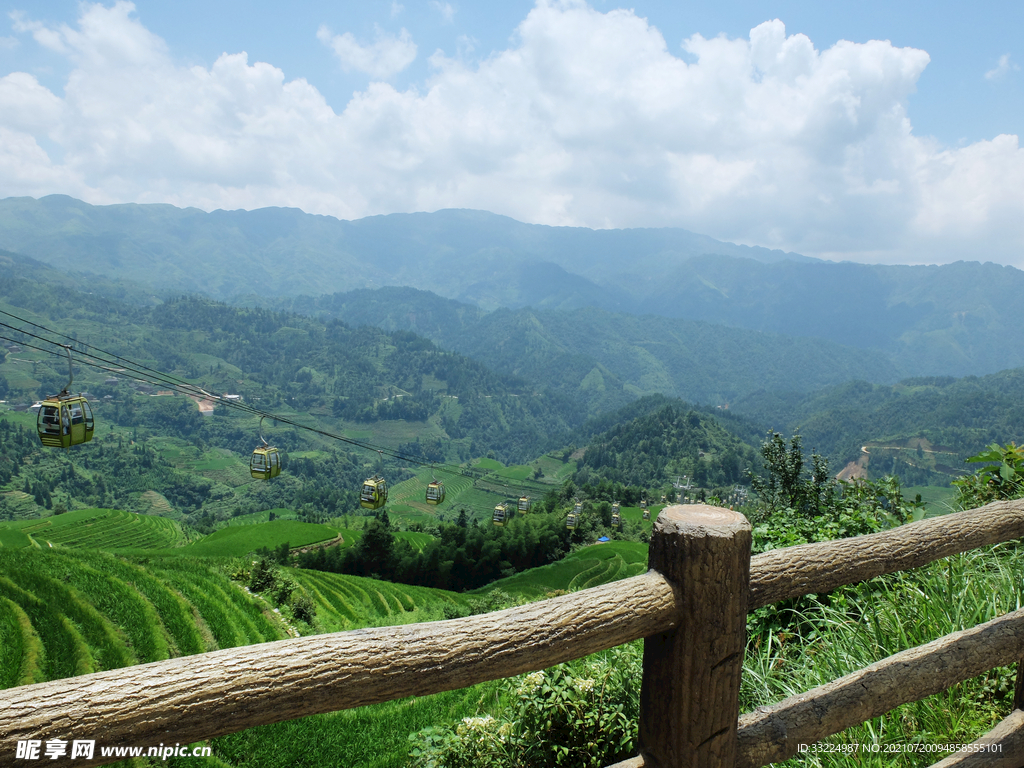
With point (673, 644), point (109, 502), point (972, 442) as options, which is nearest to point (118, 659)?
point (673, 644)

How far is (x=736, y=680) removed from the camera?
1275mm

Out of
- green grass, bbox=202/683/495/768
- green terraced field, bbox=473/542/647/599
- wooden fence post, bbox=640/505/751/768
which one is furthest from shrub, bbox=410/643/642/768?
green terraced field, bbox=473/542/647/599

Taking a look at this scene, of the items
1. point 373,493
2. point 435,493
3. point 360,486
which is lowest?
point 360,486

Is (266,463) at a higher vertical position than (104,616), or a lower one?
higher

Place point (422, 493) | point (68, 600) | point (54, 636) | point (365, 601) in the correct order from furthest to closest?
1. point (422, 493)
2. point (365, 601)
3. point (68, 600)
4. point (54, 636)

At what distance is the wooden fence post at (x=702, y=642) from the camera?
1229 millimetres

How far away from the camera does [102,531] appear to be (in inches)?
1454

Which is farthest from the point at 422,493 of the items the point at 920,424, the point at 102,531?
the point at 920,424

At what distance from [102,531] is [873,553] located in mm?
45697

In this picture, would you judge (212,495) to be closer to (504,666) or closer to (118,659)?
(118,659)

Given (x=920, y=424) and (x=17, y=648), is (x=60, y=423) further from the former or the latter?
(x=920, y=424)

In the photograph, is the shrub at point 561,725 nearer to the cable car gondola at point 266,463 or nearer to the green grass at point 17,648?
the green grass at point 17,648

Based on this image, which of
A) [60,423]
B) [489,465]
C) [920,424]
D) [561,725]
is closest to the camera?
[561,725]

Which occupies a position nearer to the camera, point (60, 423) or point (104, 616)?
point (104, 616)
